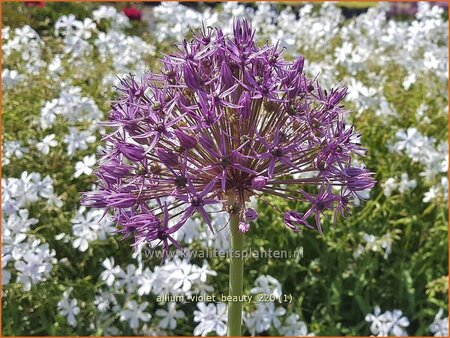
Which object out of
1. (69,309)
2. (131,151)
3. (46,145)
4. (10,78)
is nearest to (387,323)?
(69,309)

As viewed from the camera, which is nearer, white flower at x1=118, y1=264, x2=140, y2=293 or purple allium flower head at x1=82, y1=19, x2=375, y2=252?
purple allium flower head at x1=82, y1=19, x2=375, y2=252

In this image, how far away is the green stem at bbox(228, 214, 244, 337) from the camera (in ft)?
4.50

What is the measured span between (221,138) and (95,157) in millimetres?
1761

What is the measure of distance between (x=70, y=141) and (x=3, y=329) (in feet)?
3.11

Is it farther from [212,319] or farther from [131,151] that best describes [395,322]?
[131,151]

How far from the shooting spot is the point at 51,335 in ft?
8.54

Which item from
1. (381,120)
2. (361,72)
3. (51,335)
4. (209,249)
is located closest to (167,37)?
(361,72)

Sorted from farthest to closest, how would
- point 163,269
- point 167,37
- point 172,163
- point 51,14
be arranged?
point 51,14, point 167,37, point 163,269, point 172,163

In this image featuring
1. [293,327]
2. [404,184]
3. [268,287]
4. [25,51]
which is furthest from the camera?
[25,51]

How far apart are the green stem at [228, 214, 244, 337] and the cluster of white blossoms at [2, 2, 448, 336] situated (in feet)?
2.01

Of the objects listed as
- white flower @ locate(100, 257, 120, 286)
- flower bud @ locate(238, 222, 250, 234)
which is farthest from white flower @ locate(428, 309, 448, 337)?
flower bud @ locate(238, 222, 250, 234)

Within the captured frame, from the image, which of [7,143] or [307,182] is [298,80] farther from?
[7,143]

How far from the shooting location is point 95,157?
9.62ft

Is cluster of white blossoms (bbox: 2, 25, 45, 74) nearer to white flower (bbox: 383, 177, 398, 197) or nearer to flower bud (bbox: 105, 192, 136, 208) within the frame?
white flower (bbox: 383, 177, 398, 197)
